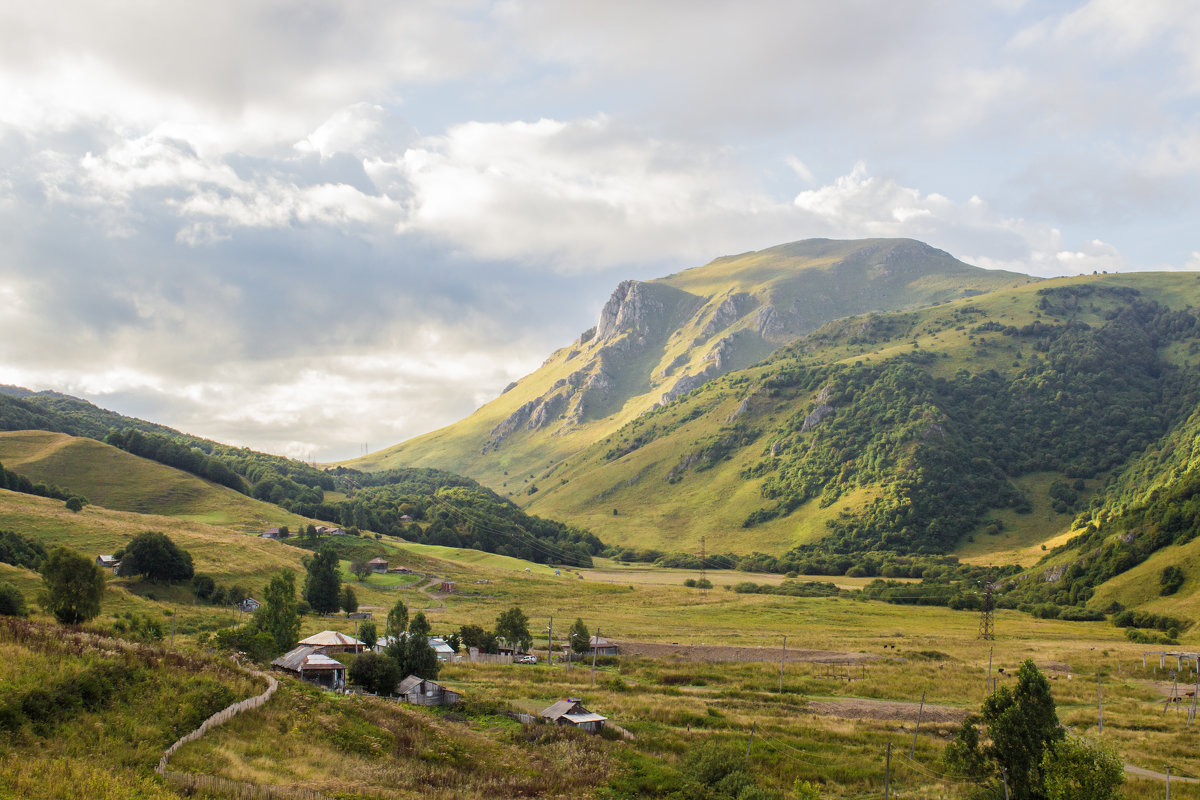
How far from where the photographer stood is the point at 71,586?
48875 millimetres

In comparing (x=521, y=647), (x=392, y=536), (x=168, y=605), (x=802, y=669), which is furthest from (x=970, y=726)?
(x=392, y=536)

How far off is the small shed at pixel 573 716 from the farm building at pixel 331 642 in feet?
65.3

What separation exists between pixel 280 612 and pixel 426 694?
1753 cm

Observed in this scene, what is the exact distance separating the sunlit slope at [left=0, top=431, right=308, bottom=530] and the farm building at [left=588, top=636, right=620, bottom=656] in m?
92.9

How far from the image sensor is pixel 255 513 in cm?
15075

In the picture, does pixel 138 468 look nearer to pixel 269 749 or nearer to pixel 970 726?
pixel 269 749

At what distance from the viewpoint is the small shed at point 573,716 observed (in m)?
40.7

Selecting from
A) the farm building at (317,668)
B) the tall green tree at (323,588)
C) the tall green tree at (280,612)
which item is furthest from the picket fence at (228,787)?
the tall green tree at (323,588)

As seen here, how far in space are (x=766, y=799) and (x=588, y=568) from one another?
160m

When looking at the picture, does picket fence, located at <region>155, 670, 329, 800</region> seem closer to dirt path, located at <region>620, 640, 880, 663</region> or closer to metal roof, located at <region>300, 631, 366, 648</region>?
metal roof, located at <region>300, 631, 366, 648</region>

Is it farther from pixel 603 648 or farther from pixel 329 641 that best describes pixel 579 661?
pixel 329 641

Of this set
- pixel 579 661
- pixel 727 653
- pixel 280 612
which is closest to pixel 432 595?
pixel 579 661

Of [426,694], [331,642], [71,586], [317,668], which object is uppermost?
[71,586]

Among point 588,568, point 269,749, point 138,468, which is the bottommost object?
point 588,568
